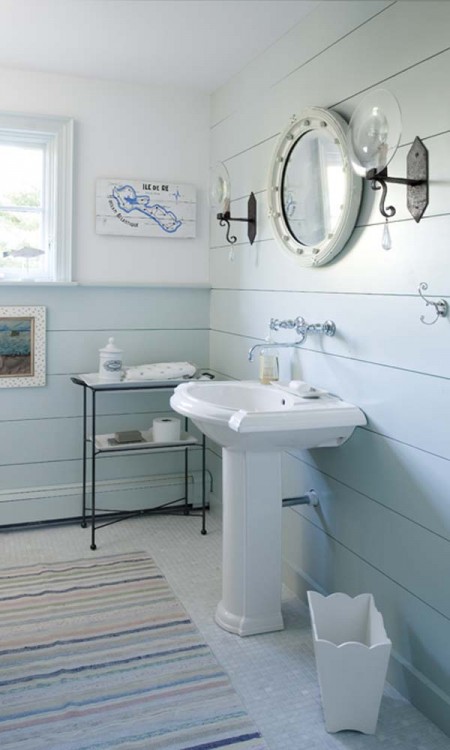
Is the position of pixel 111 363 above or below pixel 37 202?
below

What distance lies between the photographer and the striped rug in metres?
1.80

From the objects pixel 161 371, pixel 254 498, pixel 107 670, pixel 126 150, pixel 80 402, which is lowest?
pixel 107 670

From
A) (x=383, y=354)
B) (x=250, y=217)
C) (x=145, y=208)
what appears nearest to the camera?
(x=383, y=354)

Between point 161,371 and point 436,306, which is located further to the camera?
Result: point 161,371

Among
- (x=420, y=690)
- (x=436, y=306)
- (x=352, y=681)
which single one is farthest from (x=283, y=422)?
(x=420, y=690)

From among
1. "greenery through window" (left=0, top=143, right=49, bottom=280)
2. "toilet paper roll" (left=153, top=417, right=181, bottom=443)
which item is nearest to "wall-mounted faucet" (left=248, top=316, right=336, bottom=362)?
"toilet paper roll" (left=153, top=417, right=181, bottom=443)

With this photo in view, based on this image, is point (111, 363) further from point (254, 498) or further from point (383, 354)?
point (383, 354)

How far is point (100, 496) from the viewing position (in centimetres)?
345

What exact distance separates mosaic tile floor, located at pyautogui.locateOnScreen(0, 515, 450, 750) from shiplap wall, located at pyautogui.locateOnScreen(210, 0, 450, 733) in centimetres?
13

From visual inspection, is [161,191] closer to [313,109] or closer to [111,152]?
[111,152]

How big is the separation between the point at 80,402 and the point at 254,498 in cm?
142

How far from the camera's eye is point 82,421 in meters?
3.43

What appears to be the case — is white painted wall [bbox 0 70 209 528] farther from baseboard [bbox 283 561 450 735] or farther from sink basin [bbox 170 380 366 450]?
baseboard [bbox 283 561 450 735]

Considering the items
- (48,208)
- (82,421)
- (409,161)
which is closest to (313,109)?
(409,161)
